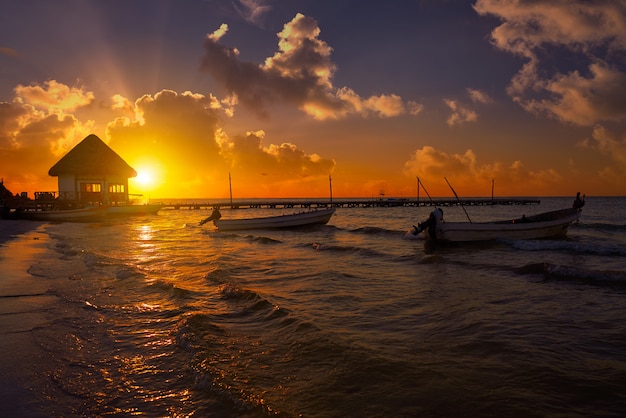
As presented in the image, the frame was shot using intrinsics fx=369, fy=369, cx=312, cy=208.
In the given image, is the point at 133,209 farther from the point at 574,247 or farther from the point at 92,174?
the point at 574,247

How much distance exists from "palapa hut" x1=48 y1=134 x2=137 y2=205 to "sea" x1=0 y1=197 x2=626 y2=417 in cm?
3854

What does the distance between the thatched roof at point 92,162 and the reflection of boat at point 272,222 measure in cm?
Result: 2488

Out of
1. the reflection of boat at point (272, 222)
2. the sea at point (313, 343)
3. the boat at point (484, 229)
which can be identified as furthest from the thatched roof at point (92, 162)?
the boat at point (484, 229)

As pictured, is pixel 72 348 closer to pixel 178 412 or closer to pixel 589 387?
pixel 178 412

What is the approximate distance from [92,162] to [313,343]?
5114 cm

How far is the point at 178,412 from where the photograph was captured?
13.4 feet

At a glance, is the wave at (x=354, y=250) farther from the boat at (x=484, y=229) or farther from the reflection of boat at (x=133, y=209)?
the reflection of boat at (x=133, y=209)

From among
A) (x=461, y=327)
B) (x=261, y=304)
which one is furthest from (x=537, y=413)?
(x=261, y=304)

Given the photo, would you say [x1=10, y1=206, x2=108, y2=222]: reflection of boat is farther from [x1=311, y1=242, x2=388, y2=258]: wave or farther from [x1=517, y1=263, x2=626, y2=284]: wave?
[x1=517, y1=263, x2=626, y2=284]: wave

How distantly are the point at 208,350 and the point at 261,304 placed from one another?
286 cm

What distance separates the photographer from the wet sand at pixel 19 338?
4.13 meters

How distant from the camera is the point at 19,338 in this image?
240 inches

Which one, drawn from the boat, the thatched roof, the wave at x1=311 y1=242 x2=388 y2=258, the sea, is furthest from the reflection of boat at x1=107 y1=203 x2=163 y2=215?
the boat

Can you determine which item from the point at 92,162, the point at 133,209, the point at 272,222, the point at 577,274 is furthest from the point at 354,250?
the point at 92,162
